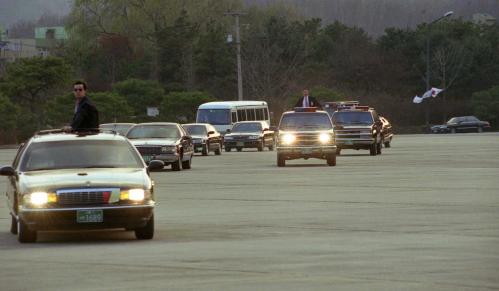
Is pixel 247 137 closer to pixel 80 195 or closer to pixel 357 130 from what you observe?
pixel 357 130

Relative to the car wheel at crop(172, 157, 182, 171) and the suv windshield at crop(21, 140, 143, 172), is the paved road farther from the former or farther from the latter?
the car wheel at crop(172, 157, 182, 171)

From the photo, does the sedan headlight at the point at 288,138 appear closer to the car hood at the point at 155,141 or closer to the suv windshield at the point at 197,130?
the car hood at the point at 155,141

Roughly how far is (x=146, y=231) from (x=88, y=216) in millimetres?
949

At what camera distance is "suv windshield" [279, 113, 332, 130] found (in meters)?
45.1

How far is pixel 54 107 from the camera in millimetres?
94688

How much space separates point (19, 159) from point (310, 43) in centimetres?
12070

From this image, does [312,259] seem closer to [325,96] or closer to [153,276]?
[153,276]

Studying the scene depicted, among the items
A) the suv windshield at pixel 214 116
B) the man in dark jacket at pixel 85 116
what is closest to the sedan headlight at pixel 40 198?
the man in dark jacket at pixel 85 116

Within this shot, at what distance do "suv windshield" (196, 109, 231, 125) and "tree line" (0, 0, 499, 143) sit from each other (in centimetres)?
3551

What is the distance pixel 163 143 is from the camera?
42688mm

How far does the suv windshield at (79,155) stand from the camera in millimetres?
18922

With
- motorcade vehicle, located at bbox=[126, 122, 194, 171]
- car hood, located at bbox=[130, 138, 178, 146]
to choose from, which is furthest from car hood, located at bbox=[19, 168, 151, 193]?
car hood, located at bbox=[130, 138, 178, 146]

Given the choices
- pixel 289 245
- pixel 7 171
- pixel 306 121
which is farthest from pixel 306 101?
pixel 289 245

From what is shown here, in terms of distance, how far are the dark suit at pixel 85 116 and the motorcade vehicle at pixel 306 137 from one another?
22146 millimetres
